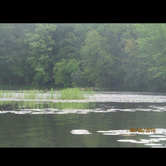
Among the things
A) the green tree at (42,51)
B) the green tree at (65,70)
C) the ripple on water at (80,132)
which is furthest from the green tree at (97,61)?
the ripple on water at (80,132)

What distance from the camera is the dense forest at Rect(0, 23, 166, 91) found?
70.8 m

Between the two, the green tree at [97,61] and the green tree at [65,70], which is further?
the green tree at [65,70]

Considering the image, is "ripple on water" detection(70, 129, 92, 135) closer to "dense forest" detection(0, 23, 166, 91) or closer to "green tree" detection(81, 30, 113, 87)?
"dense forest" detection(0, 23, 166, 91)

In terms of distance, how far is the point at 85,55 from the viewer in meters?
81.8

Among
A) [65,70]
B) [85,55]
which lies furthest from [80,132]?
[65,70]

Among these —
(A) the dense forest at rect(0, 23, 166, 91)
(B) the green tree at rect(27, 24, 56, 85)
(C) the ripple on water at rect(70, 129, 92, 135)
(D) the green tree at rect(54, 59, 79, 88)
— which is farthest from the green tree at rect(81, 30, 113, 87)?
(C) the ripple on water at rect(70, 129, 92, 135)

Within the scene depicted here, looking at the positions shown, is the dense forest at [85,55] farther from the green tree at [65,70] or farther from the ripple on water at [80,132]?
the ripple on water at [80,132]

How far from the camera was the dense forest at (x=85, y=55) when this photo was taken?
7081cm

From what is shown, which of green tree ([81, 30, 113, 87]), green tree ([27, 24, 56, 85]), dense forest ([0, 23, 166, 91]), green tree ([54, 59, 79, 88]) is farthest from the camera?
green tree ([27, 24, 56, 85])

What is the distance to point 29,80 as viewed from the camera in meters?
97.2

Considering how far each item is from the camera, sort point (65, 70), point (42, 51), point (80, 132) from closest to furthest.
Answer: point (80, 132)
point (65, 70)
point (42, 51)

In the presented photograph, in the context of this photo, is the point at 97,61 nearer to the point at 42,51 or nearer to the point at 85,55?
the point at 85,55
